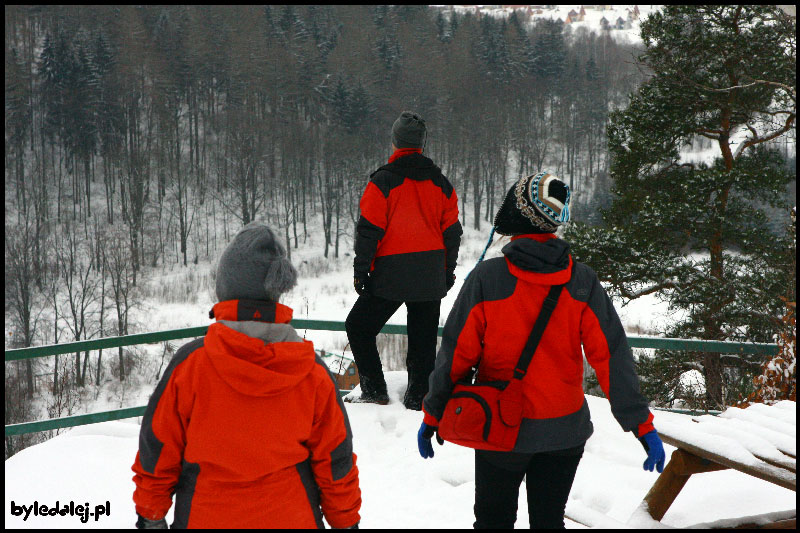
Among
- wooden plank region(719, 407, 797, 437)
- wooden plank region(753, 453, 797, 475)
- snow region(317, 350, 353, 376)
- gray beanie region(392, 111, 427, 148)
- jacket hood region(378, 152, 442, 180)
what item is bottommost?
snow region(317, 350, 353, 376)

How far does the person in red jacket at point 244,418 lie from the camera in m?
1.87

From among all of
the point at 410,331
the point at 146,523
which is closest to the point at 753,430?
the point at 410,331

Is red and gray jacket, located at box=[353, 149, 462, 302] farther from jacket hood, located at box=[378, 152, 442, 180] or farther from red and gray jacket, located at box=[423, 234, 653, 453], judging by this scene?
red and gray jacket, located at box=[423, 234, 653, 453]

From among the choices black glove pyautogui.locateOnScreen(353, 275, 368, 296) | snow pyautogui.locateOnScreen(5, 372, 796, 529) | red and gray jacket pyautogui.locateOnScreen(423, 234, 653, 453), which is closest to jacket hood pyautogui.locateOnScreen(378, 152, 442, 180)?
black glove pyautogui.locateOnScreen(353, 275, 368, 296)

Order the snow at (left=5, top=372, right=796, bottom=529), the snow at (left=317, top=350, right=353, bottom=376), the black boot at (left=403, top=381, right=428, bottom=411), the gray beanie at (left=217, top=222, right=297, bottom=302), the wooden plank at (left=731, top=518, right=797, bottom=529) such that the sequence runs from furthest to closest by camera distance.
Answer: the snow at (left=317, top=350, right=353, bottom=376)
the black boot at (left=403, top=381, right=428, bottom=411)
the snow at (left=5, top=372, right=796, bottom=529)
the wooden plank at (left=731, top=518, right=797, bottom=529)
the gray beanie at (left=217, top=222, right=297, bottom=302)

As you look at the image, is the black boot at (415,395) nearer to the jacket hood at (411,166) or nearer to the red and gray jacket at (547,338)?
the jacket hood at (411,166)

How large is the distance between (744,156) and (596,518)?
15.8 meters

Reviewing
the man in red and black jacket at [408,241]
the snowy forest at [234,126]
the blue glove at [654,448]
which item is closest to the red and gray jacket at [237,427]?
the blue glove at [654,448]

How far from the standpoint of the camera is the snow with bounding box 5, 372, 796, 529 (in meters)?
3.41

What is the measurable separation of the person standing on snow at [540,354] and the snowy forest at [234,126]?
1405 inches

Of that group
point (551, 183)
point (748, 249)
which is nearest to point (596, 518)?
point (551, 183)

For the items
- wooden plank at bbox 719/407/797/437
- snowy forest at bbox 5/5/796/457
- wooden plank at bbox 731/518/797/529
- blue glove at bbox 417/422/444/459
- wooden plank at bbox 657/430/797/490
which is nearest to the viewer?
blue glove at bbox 417/422/444/459

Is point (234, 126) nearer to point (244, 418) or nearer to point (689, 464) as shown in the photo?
point (689, 464)

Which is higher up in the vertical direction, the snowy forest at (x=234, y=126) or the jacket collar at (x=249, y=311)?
the snowy forest at (x=234, y=126)
